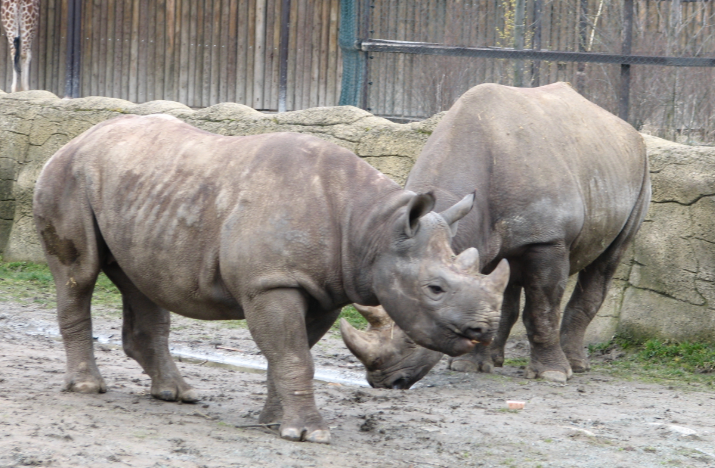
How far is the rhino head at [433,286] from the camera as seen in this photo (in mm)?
4266

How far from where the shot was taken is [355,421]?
17.2 ft

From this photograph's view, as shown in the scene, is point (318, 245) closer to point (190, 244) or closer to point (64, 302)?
point (190, 244)

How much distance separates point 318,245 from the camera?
15.0 feet

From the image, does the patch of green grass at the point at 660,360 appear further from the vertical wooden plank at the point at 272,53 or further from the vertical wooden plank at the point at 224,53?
the vertical wooden plank at the point at 224,53

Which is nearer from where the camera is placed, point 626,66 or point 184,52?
point 626,66

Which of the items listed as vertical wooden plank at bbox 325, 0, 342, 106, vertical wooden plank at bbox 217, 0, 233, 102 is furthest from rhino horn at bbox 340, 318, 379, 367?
vertical wooden plank at bbox 217, 0, 233, 102

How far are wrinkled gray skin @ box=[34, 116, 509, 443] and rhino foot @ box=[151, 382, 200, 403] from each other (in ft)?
1.07

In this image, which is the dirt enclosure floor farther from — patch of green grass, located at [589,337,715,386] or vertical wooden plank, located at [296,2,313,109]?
vertical wooden plank, located at [296,2,313,109]

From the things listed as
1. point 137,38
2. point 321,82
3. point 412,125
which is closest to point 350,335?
point 412,125

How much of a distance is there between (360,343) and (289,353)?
3.32ft

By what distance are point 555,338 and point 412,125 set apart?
2.62 meters

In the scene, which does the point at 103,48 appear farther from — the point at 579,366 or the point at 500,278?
the point at 500,278

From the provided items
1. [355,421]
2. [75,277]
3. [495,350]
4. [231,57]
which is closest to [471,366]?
[495,350]

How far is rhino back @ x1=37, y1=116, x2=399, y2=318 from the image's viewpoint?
14.9ft
